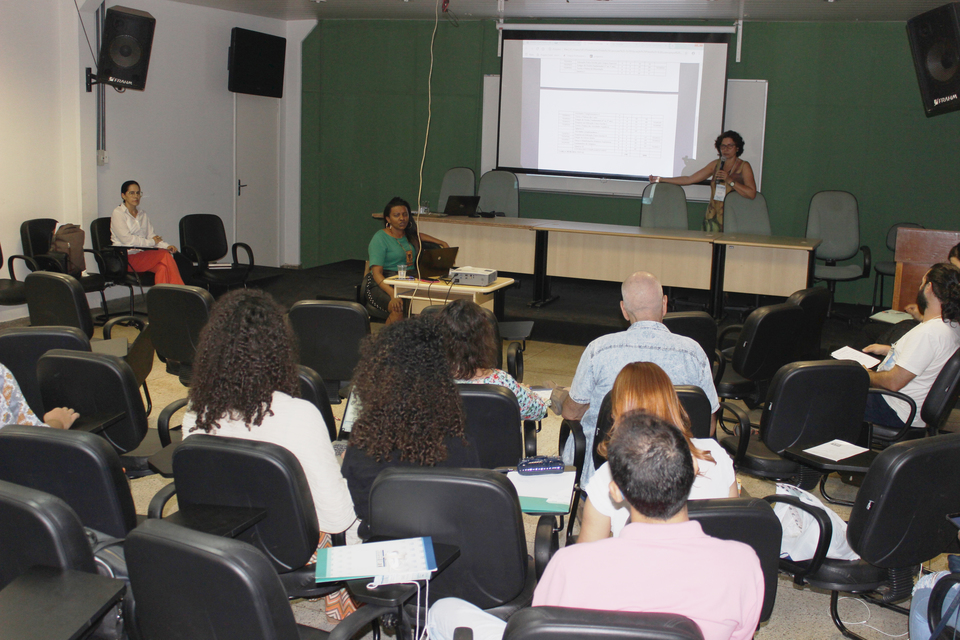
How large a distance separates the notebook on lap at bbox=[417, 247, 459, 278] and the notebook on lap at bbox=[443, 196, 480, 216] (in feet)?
7.55

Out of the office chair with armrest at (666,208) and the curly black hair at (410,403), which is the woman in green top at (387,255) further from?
the curly black hair at (410,403)

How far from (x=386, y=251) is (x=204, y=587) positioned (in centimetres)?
451

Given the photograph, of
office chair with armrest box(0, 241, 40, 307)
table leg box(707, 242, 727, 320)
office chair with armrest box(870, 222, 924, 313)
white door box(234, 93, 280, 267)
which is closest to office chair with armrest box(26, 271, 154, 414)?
office chair with armrest box(0, 241, 40, 307)

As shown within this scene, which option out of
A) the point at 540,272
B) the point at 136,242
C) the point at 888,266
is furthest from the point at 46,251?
the point at 888,266

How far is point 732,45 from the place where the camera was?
8266 mm

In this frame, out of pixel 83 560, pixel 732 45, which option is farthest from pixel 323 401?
pixel 732 45

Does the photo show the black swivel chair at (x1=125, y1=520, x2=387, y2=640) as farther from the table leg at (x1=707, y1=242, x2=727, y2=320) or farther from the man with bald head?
the table leg at (x1=707, y1=242, x2=727, y2=320)

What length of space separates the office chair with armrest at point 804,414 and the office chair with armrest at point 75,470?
2.24 metres

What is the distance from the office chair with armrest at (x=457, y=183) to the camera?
8914mm

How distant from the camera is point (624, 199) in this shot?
8.89 meters

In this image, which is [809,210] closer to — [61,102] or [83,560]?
[61,102]

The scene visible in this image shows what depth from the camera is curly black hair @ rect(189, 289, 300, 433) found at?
219 centimetres

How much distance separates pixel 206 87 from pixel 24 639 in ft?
26.9

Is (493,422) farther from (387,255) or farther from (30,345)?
(387,255)
